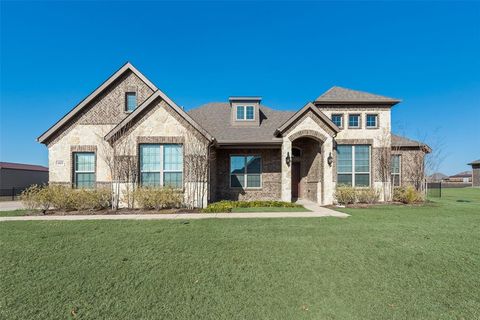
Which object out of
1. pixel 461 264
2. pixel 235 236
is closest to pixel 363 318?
pixel 461 264

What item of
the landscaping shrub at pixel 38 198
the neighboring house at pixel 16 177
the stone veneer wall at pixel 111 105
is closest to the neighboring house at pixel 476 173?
the stone veneer wall at pixel 111 105

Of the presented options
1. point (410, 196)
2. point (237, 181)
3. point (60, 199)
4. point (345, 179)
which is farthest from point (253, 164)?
point (60, 199)

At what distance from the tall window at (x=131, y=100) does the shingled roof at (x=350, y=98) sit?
442 inches

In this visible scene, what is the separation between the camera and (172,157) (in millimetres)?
12102

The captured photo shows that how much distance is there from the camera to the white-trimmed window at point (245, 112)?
16312 mm

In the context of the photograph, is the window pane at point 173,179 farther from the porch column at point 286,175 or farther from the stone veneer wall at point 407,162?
the stone veneer wall at point 407,162

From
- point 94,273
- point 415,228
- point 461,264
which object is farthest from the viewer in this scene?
point 415,228

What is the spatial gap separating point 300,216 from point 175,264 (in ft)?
→ 20.2

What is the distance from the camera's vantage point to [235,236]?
6605 mm

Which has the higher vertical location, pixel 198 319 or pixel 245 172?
pixel 245 172

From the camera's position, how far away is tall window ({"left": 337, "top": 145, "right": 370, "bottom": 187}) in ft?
48.2

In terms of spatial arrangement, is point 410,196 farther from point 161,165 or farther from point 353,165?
point 161,165

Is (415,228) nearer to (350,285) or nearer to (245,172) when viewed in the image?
(350,285)

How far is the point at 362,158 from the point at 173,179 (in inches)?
452
